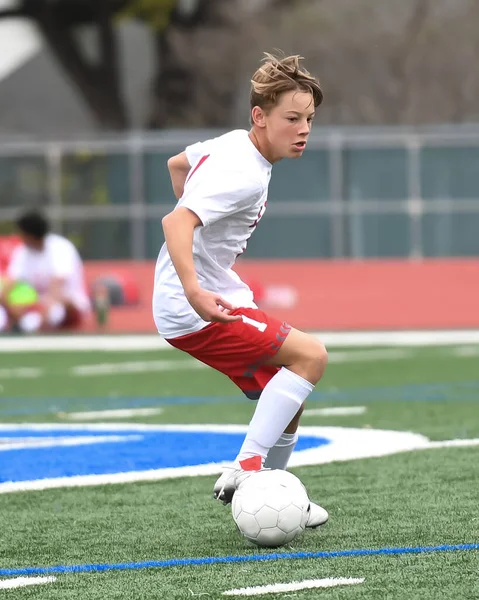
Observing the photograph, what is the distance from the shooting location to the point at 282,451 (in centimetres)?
577

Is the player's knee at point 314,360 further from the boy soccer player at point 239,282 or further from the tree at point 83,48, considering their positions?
the tree at point 83,48

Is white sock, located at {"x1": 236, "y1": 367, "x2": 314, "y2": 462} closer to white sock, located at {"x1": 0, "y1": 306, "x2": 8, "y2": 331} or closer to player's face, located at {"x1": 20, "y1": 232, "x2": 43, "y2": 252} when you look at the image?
player's face, located at {"x1": 20, "y1": 232, "x2": 43, "y2": 252}

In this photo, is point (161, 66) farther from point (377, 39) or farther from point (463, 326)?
point (463, 326)

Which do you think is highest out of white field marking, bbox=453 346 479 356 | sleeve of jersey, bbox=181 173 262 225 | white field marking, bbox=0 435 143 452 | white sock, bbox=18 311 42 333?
sleeve of jersey, bbox=181 173 262 225

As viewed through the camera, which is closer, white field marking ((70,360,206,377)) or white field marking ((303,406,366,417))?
white field marking ((303,406,366,417))

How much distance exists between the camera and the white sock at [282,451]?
227 inches

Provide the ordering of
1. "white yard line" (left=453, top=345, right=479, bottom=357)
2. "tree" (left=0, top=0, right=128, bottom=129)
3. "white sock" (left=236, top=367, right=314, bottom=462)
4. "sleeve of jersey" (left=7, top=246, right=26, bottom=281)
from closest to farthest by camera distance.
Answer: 1. "white sock" (left=236, top=367, right=314, bottom=462)
2. "white yard line" (left=453, top=345, right=479, bottom=357)
3. "sleeve of jersey" (left=7, top=246, right=26, bottom=281)
4. "tree" (left=0, top=0, right=128, bottom=129)

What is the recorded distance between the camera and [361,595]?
4234 millimetres

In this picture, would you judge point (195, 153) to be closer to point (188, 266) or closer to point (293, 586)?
point (188, 266)

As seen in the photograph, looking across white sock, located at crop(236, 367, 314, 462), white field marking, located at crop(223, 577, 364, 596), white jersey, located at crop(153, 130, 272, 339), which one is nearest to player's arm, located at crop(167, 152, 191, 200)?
white jersey, located at crop(153, 130, 272, 339)

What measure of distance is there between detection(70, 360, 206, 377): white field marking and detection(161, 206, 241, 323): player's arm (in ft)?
25.7

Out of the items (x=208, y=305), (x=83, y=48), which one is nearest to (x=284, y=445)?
(x=208, y=305)

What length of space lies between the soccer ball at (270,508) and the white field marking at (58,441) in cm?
289

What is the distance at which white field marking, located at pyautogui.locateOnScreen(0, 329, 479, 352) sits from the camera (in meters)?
15.9
